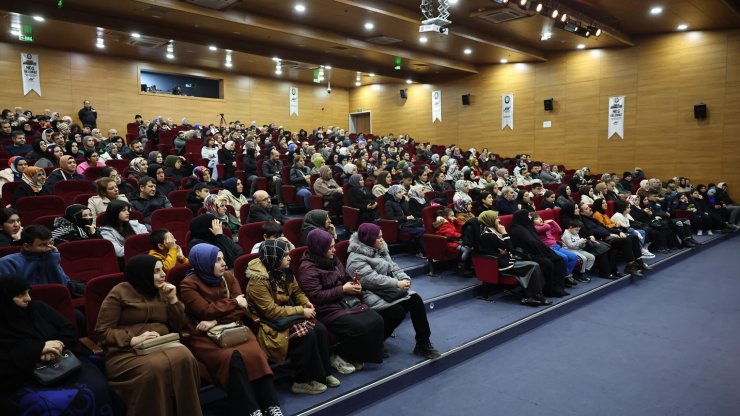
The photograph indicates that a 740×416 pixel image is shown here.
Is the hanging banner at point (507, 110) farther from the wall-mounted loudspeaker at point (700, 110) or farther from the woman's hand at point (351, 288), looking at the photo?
the woman's hand at point (351, 288)

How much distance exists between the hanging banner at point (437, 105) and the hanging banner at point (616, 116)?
556cm

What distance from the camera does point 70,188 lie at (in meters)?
4.66

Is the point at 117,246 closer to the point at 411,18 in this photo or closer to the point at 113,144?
the point at 113,144

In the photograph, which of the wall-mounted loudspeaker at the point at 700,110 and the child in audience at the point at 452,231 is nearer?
the child in audience at the point at 452,231

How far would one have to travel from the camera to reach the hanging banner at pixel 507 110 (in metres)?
13.6

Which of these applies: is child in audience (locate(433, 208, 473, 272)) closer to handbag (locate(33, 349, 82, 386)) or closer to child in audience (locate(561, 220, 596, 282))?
child in audience (locate(561, 220, 596, 282))

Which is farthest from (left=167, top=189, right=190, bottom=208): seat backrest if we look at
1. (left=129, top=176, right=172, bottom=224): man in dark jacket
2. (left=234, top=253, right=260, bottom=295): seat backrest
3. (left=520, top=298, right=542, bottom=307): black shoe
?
(left=520, top=298, right=542, bottom=307): black shoe

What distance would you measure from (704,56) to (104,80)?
14.5 metres

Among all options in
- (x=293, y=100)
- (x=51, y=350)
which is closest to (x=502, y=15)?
(x=293, y=100)

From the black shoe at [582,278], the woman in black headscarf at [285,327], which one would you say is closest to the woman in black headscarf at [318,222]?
the woman in black headscarf at [285,327]

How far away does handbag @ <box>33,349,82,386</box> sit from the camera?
1.95m

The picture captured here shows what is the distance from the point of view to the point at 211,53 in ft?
38.8

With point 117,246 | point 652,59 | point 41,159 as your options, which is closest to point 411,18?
point 652,59

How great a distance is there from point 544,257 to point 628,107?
27.9 feet
